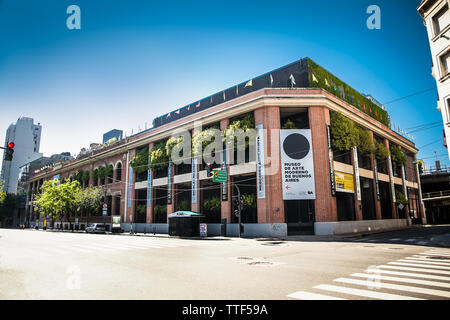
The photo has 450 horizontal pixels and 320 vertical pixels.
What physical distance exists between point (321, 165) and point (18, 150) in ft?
438

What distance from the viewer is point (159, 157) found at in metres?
38.8

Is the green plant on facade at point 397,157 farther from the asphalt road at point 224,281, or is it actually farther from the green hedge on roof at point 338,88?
the asphalt road at point 224,281

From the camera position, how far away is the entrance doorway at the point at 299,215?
94.1 ft

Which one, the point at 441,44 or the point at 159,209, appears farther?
the point at 159,209

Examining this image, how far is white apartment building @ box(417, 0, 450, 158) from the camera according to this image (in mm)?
21062

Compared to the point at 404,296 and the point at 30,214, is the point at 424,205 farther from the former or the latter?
the point at 30,214

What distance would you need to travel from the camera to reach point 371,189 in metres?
36.6

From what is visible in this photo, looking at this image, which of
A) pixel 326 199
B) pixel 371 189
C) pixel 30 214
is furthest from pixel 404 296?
pixel 30 214

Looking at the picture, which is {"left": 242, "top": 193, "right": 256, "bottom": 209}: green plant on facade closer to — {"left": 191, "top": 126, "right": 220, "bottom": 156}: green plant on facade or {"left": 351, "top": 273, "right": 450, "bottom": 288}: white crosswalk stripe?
{"left": 191, "top": 126, "right": 220, "bottom": 156}: green plant on facade

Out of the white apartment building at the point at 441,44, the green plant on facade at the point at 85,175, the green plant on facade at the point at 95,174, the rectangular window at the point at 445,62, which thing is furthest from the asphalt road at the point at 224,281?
the green plant on facade at the point at 85,175

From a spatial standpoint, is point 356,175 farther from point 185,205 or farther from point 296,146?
point 185,205

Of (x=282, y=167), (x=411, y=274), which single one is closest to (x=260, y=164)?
(x=282, y=167)

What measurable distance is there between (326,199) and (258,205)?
257 inches

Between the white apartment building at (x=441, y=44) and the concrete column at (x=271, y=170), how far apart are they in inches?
533
